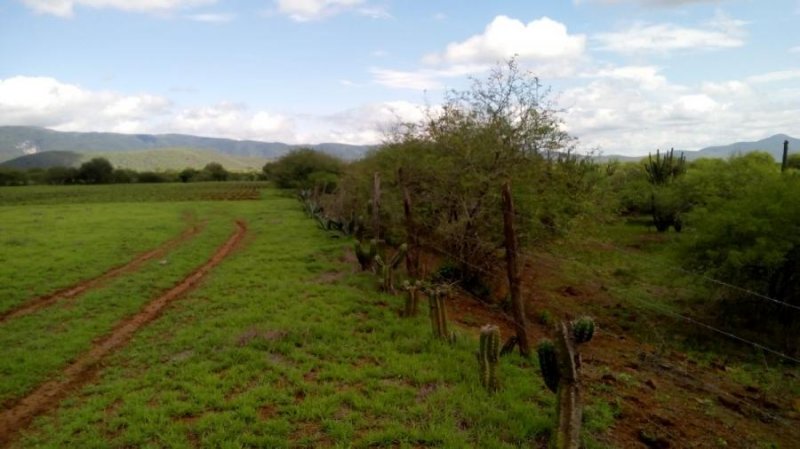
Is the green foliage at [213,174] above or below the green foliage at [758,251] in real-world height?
above

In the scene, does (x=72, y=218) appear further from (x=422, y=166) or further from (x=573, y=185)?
(x=573, y=185)

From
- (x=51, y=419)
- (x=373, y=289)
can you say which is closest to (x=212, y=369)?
(x=51, y=419)

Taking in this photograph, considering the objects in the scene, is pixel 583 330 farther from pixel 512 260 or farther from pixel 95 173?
pixel 95 173

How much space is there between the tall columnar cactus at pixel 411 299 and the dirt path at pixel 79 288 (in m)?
11.6

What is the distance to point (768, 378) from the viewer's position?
14.0m

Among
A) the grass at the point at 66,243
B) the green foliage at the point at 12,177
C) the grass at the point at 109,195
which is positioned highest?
the green foliage at the point at 12,177

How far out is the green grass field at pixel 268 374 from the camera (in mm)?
7965

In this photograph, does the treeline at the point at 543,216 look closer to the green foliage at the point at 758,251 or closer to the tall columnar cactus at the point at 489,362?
the green foliage at the point at 758,251

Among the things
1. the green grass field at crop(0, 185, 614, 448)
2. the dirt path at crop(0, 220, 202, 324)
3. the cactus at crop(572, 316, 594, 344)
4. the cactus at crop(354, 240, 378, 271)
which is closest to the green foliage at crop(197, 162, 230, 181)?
the dirt path at crop(0, 220, 202, 324)

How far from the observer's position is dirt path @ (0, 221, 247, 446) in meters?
8.68

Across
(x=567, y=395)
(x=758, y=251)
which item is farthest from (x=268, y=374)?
(x=758, y=251)

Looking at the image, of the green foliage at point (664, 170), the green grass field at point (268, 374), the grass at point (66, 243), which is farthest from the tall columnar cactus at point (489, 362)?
the green foliage at point (664, 170)

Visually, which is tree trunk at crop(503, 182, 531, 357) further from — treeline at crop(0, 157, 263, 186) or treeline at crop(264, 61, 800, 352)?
treeline at crop(0, 157, 263, 186)

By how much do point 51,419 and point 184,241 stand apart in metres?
21.4
